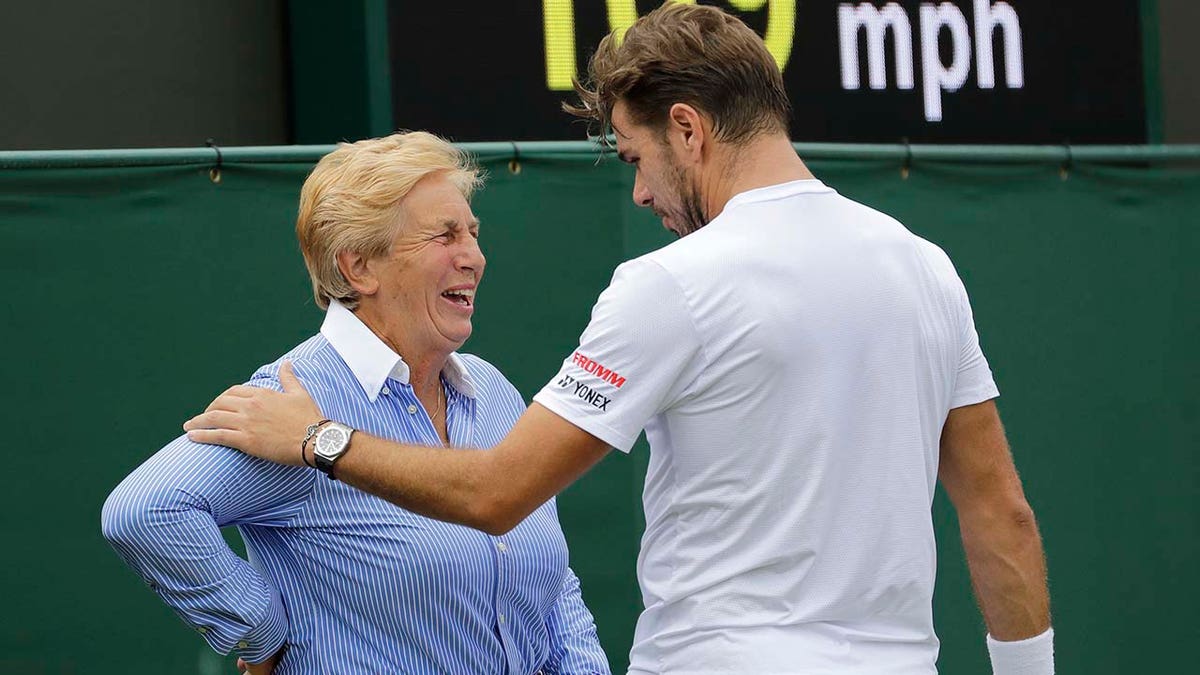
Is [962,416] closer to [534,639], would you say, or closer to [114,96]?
[534,639]

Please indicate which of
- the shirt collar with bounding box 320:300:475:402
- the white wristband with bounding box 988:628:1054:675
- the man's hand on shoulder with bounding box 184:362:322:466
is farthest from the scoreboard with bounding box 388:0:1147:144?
the white wristband with bounding box 988:628:1054:675

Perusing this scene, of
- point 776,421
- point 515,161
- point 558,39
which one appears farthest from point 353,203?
point 558,39

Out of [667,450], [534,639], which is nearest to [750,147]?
[667,450]

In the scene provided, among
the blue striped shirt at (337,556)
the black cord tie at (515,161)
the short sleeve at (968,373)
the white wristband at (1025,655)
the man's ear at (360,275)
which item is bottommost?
the white wristband at (1025,655)

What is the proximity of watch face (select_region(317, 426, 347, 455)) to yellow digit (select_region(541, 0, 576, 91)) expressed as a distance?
2.11 m

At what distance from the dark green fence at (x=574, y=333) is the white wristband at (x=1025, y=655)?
5.39ft

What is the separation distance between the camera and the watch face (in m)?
2.15

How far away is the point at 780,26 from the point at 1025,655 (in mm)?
2358

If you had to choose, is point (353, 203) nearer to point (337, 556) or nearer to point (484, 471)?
point (337, 556)

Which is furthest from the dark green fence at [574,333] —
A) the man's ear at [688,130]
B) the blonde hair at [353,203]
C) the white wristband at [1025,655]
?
the man's ear at [688,130]

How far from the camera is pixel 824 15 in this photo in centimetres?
440

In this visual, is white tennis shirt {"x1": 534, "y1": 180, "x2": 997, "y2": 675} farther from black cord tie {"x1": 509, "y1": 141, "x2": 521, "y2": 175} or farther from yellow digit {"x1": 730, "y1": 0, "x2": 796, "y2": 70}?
yellow digit {"x1": 730, "y1": 0, "x2": 796, "y2": 70}

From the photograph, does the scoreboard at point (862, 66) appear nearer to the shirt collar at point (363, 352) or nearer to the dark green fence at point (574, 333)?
the dark green fence at point (574, 333)

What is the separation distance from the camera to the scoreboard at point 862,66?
158 inches
